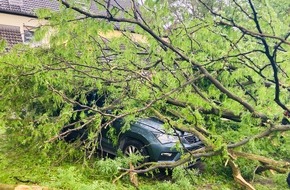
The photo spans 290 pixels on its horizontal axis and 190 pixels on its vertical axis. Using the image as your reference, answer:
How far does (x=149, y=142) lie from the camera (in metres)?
5.71

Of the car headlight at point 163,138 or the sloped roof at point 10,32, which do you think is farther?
the sloped roof at point 10,32

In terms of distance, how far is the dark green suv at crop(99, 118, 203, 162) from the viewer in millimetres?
5645

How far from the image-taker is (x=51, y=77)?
5.12 metres

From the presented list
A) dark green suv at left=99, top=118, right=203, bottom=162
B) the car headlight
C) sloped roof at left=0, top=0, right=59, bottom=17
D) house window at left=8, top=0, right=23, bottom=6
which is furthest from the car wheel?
house window at left=8, top=0, right=23, bottom=6

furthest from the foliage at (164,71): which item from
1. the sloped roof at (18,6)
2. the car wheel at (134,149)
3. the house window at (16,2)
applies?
the house window at (16,2)

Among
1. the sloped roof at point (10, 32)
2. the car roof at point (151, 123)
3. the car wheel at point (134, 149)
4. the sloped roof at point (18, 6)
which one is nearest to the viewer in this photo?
the car wheel at point (134, 149)

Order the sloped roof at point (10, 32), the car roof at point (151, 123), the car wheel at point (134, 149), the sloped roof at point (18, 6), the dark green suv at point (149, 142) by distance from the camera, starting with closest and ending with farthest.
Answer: the dark green suv at point (149, 142)
the car wheel at point (134, 149)
the car roof at point (151, 123)
the sloped roof at point (10, 32)
the sloped roof at point (18, 6)

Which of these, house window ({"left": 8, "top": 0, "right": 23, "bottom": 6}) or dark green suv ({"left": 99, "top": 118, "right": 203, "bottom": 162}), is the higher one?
house window ({"left": 8, "top": 0, "right": 23, "bottom": 6})

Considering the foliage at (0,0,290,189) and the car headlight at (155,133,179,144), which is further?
the car headlight at (155,133,179,144)

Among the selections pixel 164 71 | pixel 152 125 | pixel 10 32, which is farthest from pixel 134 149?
pixel 10 32

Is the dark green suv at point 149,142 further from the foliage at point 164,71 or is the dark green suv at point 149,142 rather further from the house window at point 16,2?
the house window at point 16,2

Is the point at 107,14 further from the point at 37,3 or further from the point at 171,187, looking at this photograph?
the point at 37,3

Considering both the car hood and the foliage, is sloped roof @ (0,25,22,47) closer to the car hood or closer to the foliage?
the foliage

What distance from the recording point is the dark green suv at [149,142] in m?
5.64
